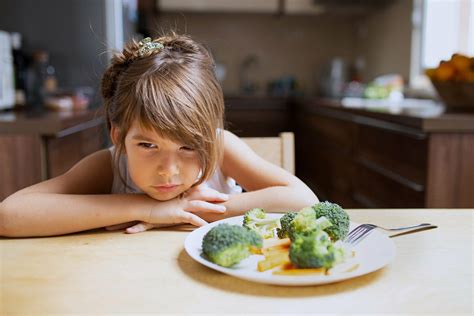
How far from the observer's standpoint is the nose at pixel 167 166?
0.84 meters

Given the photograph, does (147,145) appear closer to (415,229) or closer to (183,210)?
(183,210)

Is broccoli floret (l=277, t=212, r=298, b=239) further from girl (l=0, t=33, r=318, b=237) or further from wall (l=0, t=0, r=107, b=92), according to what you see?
wall (l=0, t=0, r=107, b=92)

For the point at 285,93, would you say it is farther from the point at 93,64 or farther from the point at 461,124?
the point at 461,124

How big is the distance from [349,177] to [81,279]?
238 cm

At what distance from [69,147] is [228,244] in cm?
166

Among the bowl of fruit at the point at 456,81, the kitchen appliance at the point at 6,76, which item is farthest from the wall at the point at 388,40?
the kitchen appliance at the point at 6,76

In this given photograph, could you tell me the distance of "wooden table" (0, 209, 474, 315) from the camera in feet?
1.76

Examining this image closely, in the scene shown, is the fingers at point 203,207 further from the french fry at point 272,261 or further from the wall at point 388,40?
the wall at point 388,40

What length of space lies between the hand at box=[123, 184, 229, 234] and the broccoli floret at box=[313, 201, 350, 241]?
22 centimetres

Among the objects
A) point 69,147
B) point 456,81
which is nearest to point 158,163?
point 69,147

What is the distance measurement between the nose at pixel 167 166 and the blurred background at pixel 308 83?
46 centimetres

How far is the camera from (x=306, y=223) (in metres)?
0.66

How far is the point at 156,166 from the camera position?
0.85m

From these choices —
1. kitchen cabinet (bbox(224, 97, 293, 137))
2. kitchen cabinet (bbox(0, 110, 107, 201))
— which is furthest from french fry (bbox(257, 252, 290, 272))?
kitchen cabinet (bbox(224, 97, 293, 137))
